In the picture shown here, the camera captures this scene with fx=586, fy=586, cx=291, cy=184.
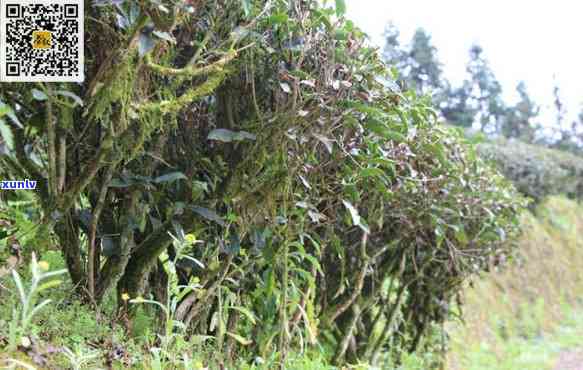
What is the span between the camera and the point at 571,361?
7367 millimetres

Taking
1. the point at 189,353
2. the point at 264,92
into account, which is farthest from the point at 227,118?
the point at 189,353

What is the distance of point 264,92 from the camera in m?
2.21

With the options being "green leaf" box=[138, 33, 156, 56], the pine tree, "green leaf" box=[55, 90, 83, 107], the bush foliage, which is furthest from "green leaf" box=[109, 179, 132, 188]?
the pine tree

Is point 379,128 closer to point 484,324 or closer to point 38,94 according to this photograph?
point 38,94

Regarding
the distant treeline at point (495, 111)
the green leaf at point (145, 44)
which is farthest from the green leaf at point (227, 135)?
the distant treeline at point (495, 111)

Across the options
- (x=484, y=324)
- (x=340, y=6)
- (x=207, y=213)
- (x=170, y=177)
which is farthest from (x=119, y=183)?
(x=484, y=324)

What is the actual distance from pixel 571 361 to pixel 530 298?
100 inches

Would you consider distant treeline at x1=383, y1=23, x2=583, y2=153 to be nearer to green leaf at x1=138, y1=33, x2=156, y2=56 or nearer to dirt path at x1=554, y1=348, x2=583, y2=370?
dirt path at x1=554, y1=348, x2=583, y2=370

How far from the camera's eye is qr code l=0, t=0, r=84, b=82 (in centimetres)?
169

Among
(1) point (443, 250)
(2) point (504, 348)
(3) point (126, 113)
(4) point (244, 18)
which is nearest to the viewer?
(3) point (126, 113)

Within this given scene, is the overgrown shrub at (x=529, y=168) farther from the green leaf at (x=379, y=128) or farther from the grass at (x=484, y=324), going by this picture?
the green leaf at (x=379, y=128)

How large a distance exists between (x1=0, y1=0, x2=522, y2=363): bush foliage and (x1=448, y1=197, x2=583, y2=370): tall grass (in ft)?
14.1

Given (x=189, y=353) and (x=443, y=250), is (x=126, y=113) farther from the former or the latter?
(x=443, y=250)

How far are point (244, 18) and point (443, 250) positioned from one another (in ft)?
9.39
